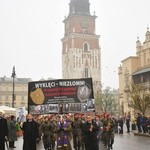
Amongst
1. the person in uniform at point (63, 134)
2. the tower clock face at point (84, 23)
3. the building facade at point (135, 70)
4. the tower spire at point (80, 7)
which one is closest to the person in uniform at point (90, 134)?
the person in uniform at point (63, 134)

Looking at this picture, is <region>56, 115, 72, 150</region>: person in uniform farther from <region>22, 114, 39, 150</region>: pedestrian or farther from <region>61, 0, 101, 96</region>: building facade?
<region>61, 0, 101, 96</region>: building facade

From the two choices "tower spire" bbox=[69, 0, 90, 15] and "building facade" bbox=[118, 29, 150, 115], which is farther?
"tower spire" bbox=[69, 0, 90, 15]

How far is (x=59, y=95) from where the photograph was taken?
21.6 metres

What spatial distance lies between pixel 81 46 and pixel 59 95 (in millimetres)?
77175

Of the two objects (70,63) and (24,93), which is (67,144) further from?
(24,93)

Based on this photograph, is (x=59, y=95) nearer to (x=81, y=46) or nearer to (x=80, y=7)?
(x=81, y=46)

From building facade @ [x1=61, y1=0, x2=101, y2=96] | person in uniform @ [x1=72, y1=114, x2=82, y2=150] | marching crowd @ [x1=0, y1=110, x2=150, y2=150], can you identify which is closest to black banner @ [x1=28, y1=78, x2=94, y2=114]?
marching crowd @ [x1=0, y1=110, x2=150, y2=150]

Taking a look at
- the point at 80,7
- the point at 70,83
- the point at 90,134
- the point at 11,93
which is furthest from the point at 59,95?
the point at 11,93

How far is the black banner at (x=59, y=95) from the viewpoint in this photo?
21.4 meters

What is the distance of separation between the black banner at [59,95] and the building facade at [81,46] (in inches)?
2890

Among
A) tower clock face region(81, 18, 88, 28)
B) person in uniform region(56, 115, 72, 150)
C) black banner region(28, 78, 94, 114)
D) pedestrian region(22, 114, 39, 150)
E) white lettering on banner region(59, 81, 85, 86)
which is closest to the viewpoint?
pedestrian region(22, 114, 39, 150)

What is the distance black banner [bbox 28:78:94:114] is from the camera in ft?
70.2

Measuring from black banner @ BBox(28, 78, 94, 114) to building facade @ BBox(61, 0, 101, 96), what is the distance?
73.4 m

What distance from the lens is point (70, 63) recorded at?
96.9 meters
